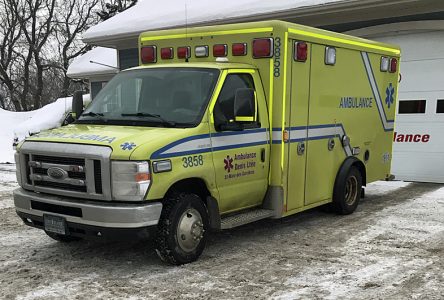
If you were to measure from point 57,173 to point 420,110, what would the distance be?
8.13 meters

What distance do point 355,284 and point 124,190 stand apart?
232cm

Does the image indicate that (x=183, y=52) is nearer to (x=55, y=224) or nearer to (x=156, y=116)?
(x=156, y=116)

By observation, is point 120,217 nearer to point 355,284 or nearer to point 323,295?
point 323,295

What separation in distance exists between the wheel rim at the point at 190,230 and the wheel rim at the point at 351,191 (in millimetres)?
3158

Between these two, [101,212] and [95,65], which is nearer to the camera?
[101,212]

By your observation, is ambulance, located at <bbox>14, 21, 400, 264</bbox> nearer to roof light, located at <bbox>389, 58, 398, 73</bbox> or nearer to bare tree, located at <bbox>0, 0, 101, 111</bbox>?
roof light, located at <bbox>389, 58, 398, 73</bbox>

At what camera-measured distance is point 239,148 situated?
573 centimetres

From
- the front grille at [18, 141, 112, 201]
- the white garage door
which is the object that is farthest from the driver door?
the white garage door

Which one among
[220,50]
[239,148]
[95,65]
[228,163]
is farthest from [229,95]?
[95,65]

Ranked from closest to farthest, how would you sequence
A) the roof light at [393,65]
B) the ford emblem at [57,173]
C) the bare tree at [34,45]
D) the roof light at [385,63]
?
the ford emblem at [57,173], the roof light at [385,63], the roof light at [393,65], the bare tree at [34,45]

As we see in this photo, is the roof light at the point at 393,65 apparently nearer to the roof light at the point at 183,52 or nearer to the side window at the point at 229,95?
the side window at the point at 229,95

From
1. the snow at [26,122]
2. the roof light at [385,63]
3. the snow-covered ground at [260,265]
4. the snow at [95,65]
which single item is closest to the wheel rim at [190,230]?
the snow-covered ground at [260,265]

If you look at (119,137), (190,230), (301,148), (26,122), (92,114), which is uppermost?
(92,114)

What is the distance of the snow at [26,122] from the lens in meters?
19.8
